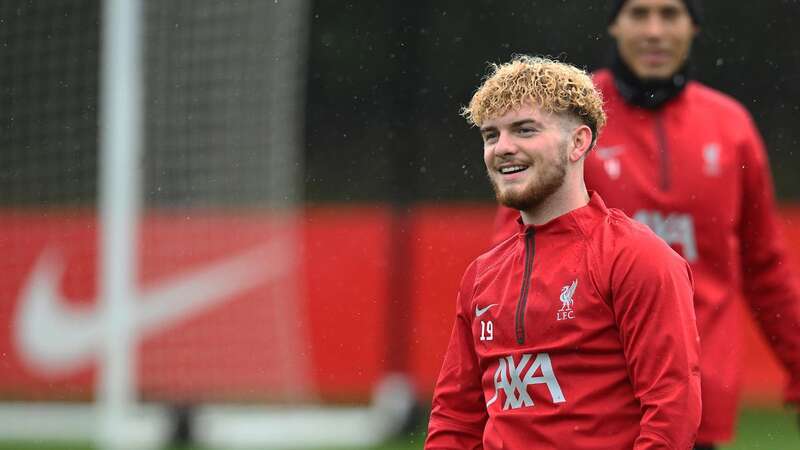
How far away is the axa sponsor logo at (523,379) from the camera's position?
2904mm

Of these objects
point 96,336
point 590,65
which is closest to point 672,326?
point 96,336

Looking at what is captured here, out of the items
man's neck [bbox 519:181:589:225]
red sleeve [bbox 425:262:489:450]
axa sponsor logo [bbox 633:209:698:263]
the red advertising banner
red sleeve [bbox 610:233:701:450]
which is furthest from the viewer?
the red advertising banner

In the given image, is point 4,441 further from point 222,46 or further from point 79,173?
point 222,46

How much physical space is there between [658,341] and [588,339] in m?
0.17

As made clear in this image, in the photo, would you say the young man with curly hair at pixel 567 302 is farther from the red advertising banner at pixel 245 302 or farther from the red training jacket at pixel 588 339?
the red advertising banner at pixel 245 302

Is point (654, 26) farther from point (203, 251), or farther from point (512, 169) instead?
point (203, 251)

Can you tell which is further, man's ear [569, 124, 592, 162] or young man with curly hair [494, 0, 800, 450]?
young man with curly hair [494, 0, 800, 450]

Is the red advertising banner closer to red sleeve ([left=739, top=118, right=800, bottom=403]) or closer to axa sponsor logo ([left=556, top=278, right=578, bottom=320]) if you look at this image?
red sleeve ([left=739, top=118, right=800, bottom=403])

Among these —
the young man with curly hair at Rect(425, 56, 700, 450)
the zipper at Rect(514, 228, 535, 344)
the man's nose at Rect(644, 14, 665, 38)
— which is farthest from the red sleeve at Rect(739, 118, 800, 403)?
the zipper at Rect(514, 228, 535, 344)

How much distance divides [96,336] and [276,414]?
1282mm

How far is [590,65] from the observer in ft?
40.9

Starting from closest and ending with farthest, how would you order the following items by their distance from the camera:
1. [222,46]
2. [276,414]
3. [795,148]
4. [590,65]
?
[222,46], [276,414], [590,65], [795,148]

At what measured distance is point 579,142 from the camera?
3.01 m

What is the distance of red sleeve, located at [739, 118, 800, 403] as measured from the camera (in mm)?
4086
